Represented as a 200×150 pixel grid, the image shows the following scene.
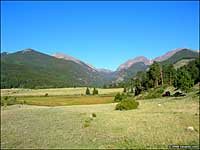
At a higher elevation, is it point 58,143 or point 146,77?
point 146,77

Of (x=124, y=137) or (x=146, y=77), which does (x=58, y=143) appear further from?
(x=146, y=77)

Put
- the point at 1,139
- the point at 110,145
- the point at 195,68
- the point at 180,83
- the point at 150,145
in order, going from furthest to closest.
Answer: the point at 195,68
the point at 180,83
the point at 1,139
the point at 110,145
the point at 150,145

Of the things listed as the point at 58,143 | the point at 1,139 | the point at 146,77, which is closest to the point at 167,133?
the point at 58,143

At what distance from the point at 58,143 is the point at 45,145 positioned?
1223 mm

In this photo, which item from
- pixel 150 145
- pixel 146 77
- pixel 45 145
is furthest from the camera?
pixel 146 77

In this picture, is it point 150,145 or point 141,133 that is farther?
point 141,133

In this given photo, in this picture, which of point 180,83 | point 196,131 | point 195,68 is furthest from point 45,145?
point 195,68

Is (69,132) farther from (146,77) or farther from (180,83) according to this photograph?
(146,77)

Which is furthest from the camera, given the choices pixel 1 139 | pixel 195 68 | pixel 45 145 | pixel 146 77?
pixel 146 77

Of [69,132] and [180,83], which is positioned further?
[180,83]

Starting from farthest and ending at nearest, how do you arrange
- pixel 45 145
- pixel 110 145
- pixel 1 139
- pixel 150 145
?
pixel 1 139 < pixel 45 145 < pixel 110 145 < pixel 150 145

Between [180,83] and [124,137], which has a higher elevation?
[180,83]

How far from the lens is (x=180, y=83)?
299 feet

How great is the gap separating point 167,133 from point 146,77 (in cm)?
10874
